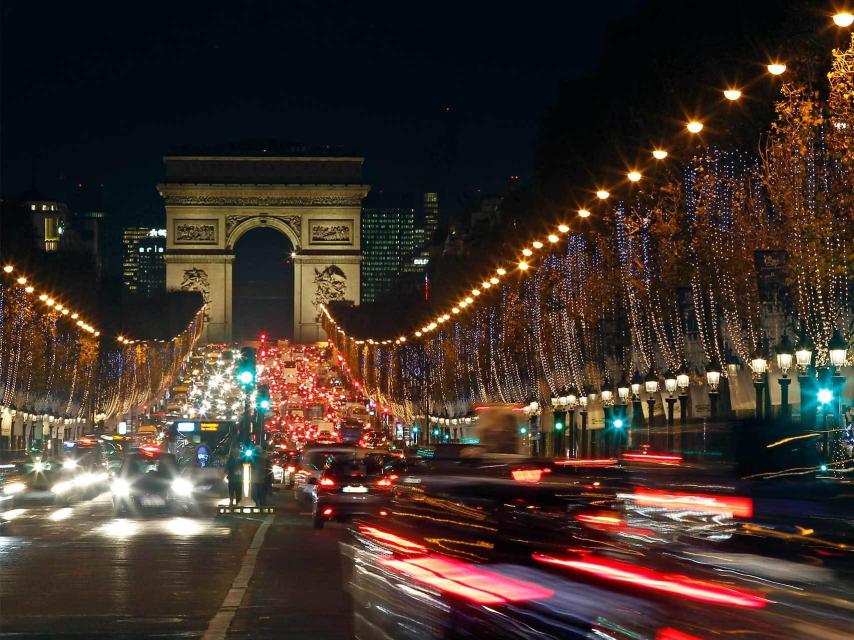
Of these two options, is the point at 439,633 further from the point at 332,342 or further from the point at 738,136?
the point at 332,342

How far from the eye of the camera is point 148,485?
1430 inches

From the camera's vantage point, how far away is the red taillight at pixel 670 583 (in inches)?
237

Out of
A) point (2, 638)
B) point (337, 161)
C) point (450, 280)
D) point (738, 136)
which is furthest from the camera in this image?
point (337, 161)

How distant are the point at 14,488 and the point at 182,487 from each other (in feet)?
12.2

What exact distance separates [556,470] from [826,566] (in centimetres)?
502

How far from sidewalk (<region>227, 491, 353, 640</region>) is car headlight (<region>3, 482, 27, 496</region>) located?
1143 centimetres

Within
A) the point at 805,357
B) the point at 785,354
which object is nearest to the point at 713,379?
the point at 785,354

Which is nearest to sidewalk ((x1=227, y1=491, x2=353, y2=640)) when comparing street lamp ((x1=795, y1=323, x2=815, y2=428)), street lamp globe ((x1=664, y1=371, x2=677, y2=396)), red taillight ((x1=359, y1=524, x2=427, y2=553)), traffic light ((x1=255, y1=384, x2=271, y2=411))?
red taillight ((x1=359, y1=524, x2=427, y2=553))

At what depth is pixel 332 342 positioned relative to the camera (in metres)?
146

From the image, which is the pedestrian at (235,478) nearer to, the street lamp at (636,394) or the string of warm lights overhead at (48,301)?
the street lamp at (636,394)

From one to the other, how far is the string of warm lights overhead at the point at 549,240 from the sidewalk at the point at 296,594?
30.0ft

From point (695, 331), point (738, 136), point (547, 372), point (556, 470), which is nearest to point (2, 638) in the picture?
point (556, 470)

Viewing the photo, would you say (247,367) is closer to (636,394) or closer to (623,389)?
(623,389)

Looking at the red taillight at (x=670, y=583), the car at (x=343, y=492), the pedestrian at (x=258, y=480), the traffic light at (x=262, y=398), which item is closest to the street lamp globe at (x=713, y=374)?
the pedestrian at (x=258, y=480)
